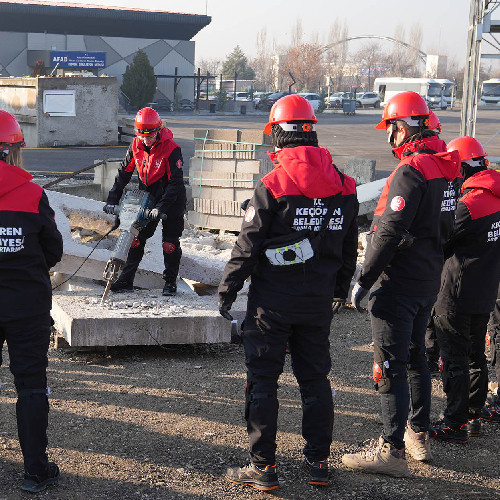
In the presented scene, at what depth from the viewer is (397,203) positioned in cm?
409

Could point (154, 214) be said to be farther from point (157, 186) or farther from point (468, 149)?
A: point (468, 149)

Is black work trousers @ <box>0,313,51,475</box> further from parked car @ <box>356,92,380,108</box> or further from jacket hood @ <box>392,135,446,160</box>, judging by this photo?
parked car @ <box>356,92,380,108</box>

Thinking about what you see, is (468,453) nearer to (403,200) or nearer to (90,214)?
(403,200)

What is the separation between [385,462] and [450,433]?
773mm

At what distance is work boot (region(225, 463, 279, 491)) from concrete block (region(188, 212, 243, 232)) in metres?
6.40

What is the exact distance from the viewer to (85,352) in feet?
20.7

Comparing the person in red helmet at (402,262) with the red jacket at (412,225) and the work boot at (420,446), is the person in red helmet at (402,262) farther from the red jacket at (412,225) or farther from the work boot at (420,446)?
the work boot at (420,446)

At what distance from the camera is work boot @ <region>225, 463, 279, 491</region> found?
4.04 meters

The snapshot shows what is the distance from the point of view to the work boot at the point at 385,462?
4.29 m

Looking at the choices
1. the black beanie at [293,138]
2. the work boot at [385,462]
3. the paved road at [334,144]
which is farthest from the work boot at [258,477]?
the paved road at [334,144]

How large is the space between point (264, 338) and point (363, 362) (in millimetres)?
2615

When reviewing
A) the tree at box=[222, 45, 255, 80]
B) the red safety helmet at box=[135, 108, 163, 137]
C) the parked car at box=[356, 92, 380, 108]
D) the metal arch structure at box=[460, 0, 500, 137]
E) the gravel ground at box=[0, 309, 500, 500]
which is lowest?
the gravel ground at box=[0, 309, 500, 500]

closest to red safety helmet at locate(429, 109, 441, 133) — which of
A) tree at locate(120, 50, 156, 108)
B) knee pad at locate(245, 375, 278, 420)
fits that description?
knee pad at locate(245, 375, 278, 420)

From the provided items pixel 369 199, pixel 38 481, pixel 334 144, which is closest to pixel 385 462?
pixel 38 481
